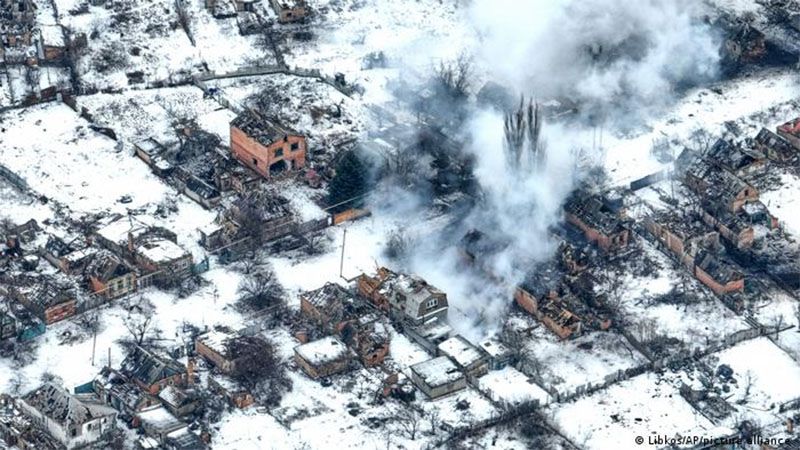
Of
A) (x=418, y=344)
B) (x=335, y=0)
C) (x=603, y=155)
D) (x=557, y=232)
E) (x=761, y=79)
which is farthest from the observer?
(x=335, y=0)

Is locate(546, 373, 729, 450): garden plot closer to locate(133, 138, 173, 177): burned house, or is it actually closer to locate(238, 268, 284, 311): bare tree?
locate(238, 268, 284, 311): bare tree

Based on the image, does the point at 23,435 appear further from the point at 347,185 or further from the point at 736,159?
the point at 736,159

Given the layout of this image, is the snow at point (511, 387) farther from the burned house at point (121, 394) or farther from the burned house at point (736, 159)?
the burned house at point (736, 159)

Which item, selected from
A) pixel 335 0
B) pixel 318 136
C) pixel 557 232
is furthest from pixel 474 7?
pixel 557 232

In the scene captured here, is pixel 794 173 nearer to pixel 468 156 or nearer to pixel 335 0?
pixel 468 156

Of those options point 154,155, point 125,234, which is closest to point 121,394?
point 125,234

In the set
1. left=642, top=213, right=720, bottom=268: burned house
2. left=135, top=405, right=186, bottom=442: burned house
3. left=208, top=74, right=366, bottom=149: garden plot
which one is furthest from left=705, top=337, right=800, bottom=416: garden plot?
left=208, top=74, right=366, bottom=149: garden plot

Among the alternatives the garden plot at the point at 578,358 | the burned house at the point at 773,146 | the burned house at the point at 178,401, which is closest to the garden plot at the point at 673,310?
the garden plot at the point at 578,358
